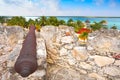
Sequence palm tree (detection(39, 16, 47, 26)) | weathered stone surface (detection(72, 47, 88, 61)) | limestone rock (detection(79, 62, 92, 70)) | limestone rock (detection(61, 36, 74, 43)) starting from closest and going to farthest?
limestone rock (detection(79, 62, 92, 70)) < weathered stone surface (detection(72, 47, 88, 61)) < limestone rock (detection(61, 36, 74, 43)) < palm tree (detection(39, 16, 47, 26))

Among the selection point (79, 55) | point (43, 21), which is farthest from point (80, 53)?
point (43, 21)

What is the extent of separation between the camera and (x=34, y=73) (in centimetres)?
210

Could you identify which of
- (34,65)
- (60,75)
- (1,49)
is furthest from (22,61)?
(1,49)

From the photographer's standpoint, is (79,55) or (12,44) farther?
(12,44)

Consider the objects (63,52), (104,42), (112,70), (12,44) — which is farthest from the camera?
(12,44)

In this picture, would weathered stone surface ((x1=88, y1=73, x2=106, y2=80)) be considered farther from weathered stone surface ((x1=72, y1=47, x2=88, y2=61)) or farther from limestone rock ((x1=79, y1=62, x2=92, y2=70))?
weathered stone surface ((x1=72, y1=47, x2=88, y2=61))

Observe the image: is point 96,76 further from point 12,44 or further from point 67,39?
point 12,44

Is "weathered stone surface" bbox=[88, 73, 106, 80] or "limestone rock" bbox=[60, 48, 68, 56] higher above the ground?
"limestone rock" bbox=[60, 48, 68, 56]

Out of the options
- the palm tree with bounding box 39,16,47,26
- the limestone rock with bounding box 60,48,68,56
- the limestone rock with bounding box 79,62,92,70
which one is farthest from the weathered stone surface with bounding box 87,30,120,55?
the palm tree with bounding box 39,16,47,26

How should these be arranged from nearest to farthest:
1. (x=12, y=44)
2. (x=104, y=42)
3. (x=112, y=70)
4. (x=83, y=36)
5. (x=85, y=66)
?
(x=112, y=70)
(x=85, y=66)
(x=104, y=42)
(x=83, y=36)
(x=12, y=44)

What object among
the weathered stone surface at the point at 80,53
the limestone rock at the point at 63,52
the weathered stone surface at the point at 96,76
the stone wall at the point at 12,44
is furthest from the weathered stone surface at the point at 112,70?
the stone wall at the point at 12,44

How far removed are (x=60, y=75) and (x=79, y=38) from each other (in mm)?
875

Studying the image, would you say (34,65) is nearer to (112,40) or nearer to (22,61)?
(22,61)

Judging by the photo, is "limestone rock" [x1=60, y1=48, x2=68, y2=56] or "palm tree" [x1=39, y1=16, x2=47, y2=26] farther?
"palm tree" [x1=39, y1=16, x2=47, y2=26]
